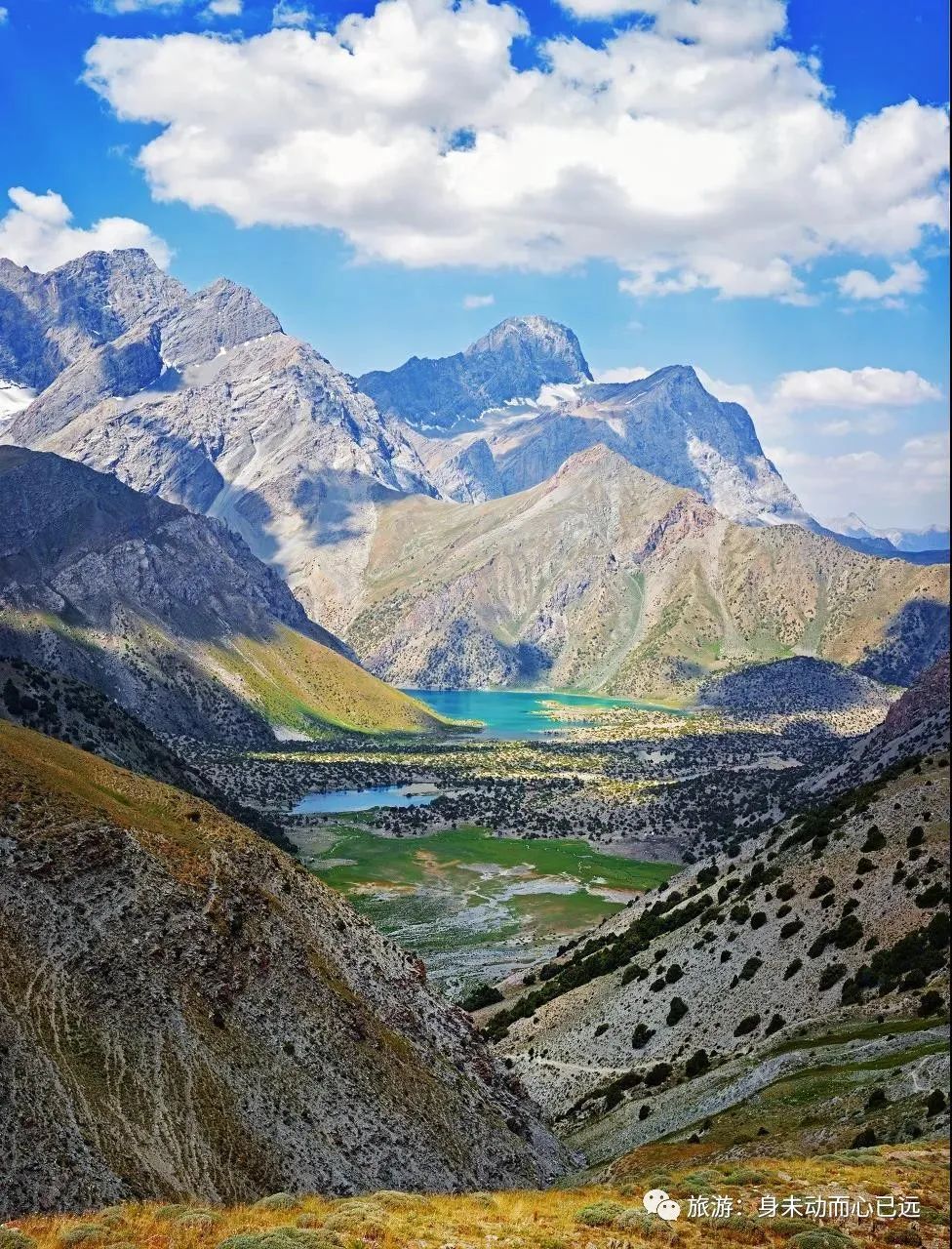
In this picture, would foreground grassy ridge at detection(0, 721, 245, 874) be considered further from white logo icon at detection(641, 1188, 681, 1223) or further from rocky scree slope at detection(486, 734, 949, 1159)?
white logo icon at detection(641, 1188, 681, 1223)

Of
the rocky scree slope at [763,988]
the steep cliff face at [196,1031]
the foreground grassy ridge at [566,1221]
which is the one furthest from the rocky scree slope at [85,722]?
the foreground grassy ridge at [566,1221]

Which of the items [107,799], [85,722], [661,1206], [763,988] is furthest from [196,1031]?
[85,722]

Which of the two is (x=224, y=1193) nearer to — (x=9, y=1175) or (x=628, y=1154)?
(x=9, y=1175)

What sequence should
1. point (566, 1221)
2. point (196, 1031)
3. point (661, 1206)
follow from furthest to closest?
point (196, 1031)
point (566, 1221)
point (661, 1206)

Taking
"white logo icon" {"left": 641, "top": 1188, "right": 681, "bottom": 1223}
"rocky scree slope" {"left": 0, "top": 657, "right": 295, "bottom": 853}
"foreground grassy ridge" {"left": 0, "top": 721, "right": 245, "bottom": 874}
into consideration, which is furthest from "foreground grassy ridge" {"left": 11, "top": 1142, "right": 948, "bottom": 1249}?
"rocky scree slope" {"left": 0, "top": 657, "right": 295, "bottom": 853}

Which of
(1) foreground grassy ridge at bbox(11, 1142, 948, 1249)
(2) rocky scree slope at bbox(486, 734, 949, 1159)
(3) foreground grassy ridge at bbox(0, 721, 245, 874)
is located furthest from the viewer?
(3) foreground grassy ridge at bbox(0, 721, 245, 874)

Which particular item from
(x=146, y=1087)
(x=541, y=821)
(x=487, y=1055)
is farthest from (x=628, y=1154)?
(x=541, y=821)

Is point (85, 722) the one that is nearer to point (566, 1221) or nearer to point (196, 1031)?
point (196, 1031)
